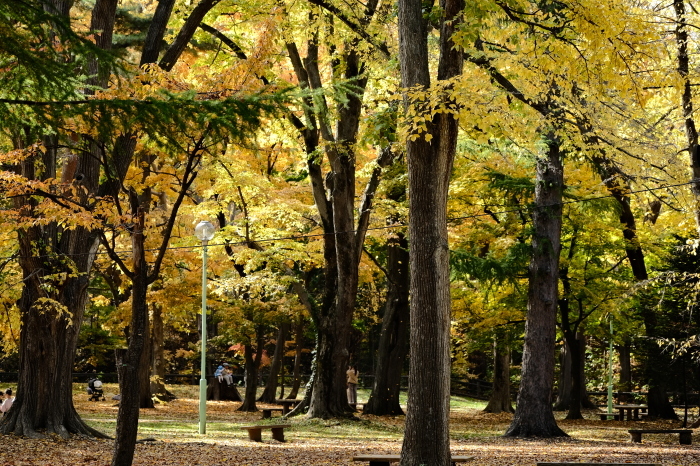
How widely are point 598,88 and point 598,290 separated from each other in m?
12.6

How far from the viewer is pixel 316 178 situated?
60.5ft

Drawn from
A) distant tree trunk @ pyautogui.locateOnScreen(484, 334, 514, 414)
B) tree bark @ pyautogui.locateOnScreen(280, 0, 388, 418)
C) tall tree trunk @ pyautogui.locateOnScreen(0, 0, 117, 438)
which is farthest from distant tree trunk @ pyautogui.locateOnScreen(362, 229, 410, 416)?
Result: tall tree trunk @ pyautogui.locateOnScreen(0, 0, 117, 438)

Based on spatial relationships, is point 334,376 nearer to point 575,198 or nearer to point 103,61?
point 575,198

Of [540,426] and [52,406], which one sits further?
[540,426]

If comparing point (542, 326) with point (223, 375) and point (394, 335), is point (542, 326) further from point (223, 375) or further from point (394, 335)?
point (223, 375)

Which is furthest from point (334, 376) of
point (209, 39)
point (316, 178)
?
point (209, 39)

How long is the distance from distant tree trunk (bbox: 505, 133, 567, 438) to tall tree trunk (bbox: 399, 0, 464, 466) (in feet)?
24.3

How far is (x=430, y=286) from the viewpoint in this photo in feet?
29.9

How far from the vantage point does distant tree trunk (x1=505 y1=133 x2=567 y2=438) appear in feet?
53.4

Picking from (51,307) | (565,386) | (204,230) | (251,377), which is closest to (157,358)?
(251,377)

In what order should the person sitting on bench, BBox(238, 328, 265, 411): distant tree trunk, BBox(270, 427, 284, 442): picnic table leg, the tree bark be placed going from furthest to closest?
the person sitting on bench
BBox(238, 328, 265, 411): distant tree trunk
the tree bark
BBox(270, 427, 284, 442): picnic table leg

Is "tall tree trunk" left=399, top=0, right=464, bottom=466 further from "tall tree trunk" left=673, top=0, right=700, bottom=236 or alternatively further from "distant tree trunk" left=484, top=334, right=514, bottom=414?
"distant tree trunk" left=484, top=334, right=514, bottom=414

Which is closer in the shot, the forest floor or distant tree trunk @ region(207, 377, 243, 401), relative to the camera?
the forest floor

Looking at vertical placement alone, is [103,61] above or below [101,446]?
above
